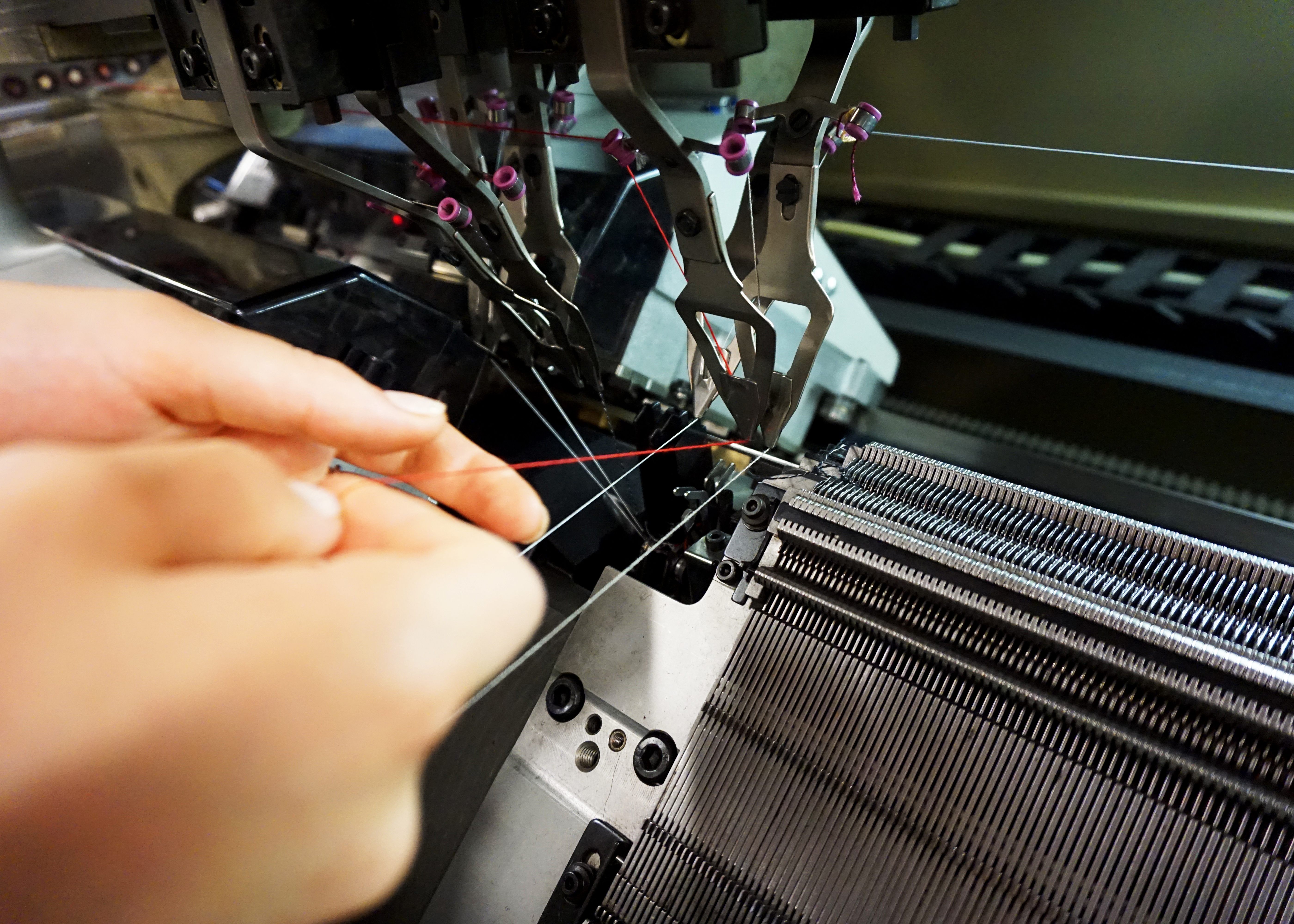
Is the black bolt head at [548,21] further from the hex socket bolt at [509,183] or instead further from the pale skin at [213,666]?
the pale skin at [213,666]

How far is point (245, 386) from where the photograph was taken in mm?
854

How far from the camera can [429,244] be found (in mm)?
2004

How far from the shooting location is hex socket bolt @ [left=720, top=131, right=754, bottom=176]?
126 centimetres

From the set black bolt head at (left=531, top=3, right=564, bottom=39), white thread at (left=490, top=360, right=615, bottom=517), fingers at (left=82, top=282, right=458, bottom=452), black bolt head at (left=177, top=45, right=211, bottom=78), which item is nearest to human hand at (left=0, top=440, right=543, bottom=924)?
fingers at (left=82, top=282, right=458, bottom=452)

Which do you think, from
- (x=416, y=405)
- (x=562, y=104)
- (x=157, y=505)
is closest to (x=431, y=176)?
(x=562, y=104)

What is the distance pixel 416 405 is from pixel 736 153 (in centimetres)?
69

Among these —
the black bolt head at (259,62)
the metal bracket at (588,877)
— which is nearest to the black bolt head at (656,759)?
the metal bracket at (588,877)

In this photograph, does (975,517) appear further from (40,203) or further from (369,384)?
(40,203)

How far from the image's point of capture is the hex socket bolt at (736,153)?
1264 millimetres

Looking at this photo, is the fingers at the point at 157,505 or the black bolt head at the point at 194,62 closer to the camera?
the fingers at the point at 157,505

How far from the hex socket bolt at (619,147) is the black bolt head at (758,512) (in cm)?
67

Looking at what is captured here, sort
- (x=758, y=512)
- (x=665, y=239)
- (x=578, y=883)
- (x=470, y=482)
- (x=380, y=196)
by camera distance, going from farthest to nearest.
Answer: (x=665, y=239), (x=380, y=196), (x=758, y=512), (x=578, y=883), (x=470, y=482)

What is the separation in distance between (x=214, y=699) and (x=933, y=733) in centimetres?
100

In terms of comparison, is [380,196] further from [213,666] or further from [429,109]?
[213,666]
